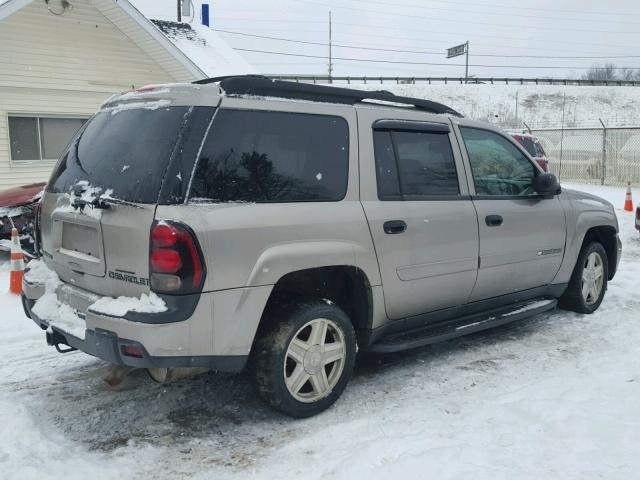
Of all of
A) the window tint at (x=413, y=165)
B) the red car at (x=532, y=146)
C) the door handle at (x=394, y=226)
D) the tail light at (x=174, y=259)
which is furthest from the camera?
the red car at (x=532, y=146)

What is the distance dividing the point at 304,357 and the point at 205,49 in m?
13.6

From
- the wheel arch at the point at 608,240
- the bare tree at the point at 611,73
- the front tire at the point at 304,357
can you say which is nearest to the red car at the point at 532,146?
the wheel arch at the point at 608,240

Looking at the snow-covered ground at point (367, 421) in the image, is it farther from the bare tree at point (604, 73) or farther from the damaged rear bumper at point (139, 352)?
the bare tree at point (604, 73)

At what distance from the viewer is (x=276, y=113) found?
3.50m

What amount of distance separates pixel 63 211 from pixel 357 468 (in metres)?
2.22

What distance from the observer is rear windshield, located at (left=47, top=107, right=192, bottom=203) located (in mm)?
3145

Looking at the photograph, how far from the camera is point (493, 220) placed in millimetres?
4555

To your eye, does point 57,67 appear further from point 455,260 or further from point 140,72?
point 455,260

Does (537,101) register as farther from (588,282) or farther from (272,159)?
(272,159)

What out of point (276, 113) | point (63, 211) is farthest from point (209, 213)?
point (63, 211)

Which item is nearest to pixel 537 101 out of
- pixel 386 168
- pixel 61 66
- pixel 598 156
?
pixel 598 156

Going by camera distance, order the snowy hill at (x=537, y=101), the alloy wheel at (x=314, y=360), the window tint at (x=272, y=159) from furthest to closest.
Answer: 1. the snowy hill at (x=537, y=101)
2. the alloy wheel at (x=314, y=360)
3. the window tint at (x=272, y=159)

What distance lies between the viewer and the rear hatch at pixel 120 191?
10.1ft

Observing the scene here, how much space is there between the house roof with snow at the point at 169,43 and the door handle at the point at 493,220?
33.8 ft
